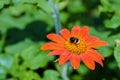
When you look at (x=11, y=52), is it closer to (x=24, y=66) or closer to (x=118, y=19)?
(x=24, y=66)

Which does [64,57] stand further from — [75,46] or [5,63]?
[5,63]

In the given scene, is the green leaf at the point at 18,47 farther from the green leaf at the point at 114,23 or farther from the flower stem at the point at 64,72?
the green leaf at the point at 114,23

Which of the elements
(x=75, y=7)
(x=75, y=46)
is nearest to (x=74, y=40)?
(x=75, y=46)

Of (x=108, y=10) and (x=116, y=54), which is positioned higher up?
(x=108, y=10)

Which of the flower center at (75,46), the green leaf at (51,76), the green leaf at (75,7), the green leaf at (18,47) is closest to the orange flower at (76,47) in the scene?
the flower center at (75,46)

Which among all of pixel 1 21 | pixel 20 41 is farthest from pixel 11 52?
pixel 1 21

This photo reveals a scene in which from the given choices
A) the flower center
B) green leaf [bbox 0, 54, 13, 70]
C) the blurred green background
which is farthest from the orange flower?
green leaf [bbox 0, 54, 13, 70]

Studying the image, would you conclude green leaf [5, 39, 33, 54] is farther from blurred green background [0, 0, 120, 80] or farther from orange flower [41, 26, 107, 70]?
orange flower [41, 26, 107, 70]
